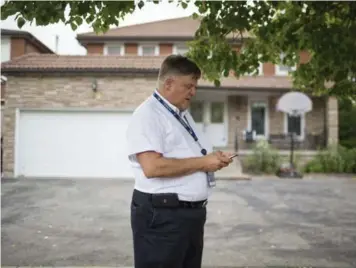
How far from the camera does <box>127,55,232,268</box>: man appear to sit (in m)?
2.17

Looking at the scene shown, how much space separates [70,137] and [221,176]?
227 inches

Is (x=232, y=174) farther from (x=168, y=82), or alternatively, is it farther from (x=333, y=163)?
(x=168, y=82)

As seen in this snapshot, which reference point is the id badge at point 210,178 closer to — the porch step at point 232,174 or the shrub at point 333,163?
the porch step at point 232,174

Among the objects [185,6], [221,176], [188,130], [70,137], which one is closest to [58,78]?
[70,137]

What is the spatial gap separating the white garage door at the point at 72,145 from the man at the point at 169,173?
12506 millimetres

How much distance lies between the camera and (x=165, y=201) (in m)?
2.18

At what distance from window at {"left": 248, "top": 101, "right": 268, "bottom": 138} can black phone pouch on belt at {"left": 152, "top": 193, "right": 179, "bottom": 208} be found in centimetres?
1875

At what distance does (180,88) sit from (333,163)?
14983mm

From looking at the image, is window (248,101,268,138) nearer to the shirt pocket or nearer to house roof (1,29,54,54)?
house roof (1,29,54,54)

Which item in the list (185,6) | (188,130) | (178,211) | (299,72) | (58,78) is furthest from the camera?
(58,78)

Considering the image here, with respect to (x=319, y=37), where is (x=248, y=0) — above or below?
above

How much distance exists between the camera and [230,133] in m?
20.3

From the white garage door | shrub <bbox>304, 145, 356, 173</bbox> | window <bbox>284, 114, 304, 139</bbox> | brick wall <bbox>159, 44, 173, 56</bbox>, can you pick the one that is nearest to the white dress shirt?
the white garage door

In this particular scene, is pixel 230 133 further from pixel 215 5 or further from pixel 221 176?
pixel 215 5
